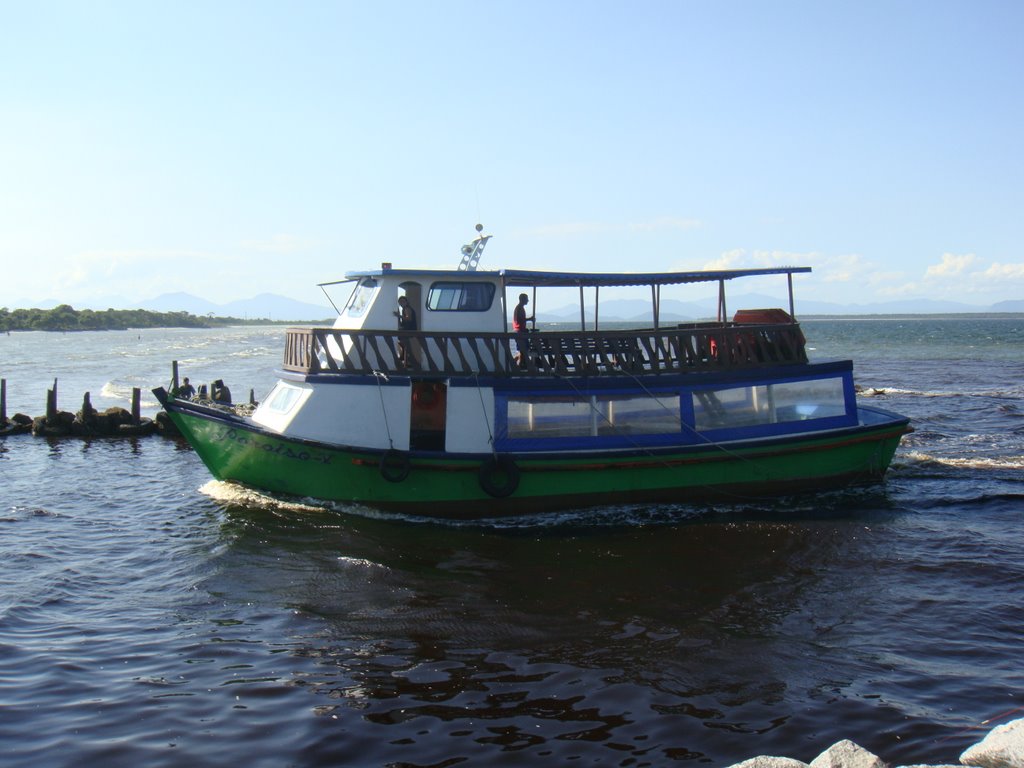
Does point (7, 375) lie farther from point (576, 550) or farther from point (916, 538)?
point (916, 538)

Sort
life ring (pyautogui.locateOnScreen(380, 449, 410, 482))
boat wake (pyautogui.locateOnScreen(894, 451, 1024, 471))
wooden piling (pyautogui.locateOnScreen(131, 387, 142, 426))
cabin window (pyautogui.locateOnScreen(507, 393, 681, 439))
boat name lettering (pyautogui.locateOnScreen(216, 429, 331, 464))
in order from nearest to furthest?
life ring (pyautogui.locateOnScreen(380, 449, 410, 482)) → boat name lettering (pyautogui.locateOnScreen(216, 429, 331, 464)) → cabin window (pyautogui.locateOnScreen(507, 393, 681, 439)) → boat wake (pyautogui.locateOnScreen(894, 451, 1024, 471)) → wooden piling (pyautogui.locateOnScreen(131, 387, 142, 426))

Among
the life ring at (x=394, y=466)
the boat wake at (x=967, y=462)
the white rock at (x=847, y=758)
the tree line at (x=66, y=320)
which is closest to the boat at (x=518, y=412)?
the life ring at (x=394, y=466)

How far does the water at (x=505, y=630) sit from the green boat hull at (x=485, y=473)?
385 mm

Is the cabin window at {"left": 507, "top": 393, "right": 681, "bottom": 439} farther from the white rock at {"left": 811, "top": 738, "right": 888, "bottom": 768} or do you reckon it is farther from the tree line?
the tree line

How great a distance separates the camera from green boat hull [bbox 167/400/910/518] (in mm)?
14047

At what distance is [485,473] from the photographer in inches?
553

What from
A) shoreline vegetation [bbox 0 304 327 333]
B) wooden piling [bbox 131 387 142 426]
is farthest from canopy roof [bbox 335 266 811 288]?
shoreline vegetation [bbox 0 304 327 333]

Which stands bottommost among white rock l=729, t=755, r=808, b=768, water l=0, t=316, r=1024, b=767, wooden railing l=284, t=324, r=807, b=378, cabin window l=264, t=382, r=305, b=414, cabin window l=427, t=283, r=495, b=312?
water l=0, t=316, r=1024, b=767

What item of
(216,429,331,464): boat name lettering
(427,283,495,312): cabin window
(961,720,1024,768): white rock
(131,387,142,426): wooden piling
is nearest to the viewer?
(961,720,1024,768): white rock

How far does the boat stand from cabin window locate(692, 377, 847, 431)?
3cm

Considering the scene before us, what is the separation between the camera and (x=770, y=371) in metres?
15.7

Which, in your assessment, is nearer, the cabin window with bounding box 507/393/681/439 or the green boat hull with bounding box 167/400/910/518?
the green boat hull with bounding box 167/400/910/518

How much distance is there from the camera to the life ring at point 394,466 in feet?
45.2

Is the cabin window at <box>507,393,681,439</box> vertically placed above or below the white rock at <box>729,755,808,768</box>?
above
